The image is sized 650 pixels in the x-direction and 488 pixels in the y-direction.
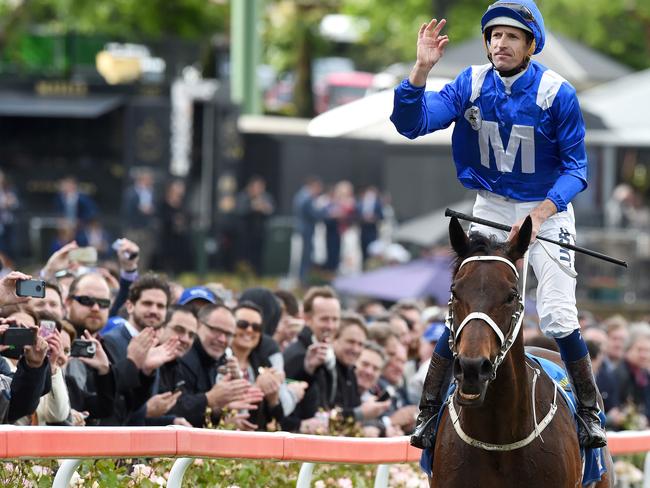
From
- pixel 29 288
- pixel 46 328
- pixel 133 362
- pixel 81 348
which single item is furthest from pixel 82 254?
pixel 29 288

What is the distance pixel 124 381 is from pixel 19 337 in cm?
129

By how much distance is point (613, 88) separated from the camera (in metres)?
24.7

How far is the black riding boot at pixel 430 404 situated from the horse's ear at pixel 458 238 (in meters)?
0.58

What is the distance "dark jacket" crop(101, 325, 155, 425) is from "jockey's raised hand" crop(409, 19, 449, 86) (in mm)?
2124

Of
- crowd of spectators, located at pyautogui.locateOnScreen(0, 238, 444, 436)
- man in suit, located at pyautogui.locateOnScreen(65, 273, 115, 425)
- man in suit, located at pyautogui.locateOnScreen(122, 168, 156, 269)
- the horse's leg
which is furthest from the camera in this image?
man in suit, located at pyautogui.locateOnScreen(122, 168, 156, 269)

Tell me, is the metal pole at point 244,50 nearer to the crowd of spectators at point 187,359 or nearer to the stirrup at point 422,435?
the crowd of spectators at point 187,359

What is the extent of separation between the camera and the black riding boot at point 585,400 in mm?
6660

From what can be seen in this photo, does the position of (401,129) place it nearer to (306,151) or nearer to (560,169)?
(560,169)

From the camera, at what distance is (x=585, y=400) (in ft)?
21.9

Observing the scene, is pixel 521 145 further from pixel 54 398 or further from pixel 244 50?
pixel 244 50

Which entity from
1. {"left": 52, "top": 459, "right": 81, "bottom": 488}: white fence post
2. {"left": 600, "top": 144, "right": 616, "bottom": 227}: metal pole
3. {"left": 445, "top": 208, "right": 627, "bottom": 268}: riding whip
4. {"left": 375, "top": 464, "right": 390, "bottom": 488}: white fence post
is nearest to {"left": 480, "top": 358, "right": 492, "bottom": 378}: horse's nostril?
{"left": 445, "top": 208, "right": 627, "bottom": 268}: riding whip

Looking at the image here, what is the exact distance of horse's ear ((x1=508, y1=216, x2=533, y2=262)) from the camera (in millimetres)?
6047

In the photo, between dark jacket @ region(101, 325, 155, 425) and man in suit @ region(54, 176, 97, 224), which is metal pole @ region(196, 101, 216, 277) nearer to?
man in suit @ region(54, 176, 97, 224)

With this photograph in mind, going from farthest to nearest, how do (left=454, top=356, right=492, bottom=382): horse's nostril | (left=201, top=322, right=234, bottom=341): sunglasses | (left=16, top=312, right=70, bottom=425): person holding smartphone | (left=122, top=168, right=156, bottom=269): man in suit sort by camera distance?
(left=122, top=168, right=156, bottom=269): man in suit, (left=201, top=322, right=234, bottom=341): sunglasses, (left=16, top=312, right=70, bottom=425): person holding smartphone, (left=454, top=356, right=492, bottom=382): horse's nostril
